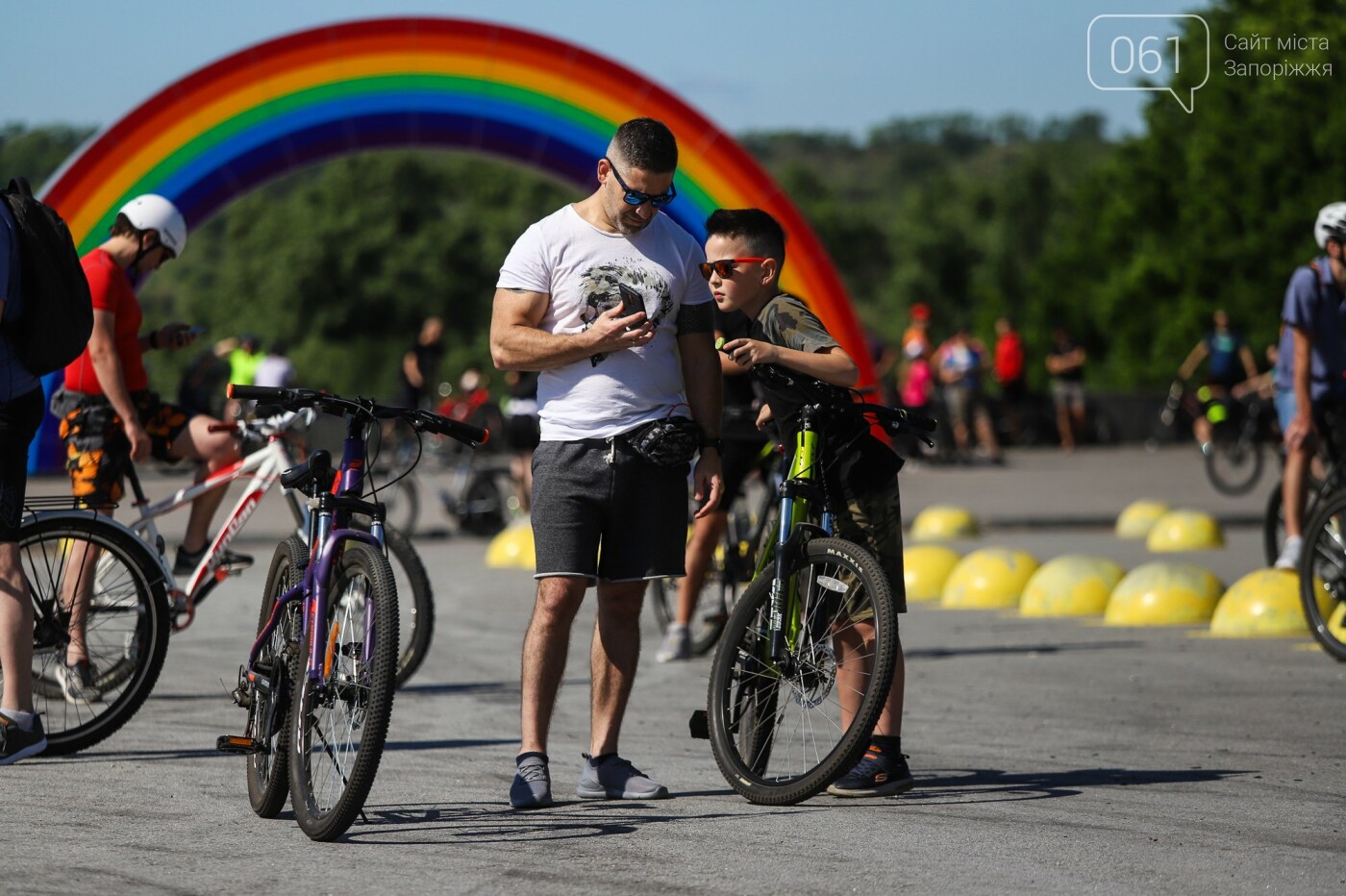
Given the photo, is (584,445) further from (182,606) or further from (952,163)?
(952,163)

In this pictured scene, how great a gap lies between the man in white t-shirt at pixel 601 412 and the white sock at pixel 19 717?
5.55 ft

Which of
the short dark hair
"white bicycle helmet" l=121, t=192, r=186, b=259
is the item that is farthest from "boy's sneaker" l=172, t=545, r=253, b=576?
the short dark hair

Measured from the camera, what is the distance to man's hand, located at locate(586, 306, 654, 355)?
17.9 feet

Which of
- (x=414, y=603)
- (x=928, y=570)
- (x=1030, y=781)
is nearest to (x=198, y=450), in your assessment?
(x=414, y=603)

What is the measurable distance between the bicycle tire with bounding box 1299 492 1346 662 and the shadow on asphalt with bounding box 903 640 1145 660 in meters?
1.17

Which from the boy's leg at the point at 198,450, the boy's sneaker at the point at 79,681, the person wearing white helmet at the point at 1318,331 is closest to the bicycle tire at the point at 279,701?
the boy's sneaker at the point at 79,681

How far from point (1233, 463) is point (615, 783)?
16.6 metres

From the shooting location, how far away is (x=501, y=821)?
5.36m

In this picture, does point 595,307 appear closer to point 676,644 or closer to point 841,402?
point 841,402

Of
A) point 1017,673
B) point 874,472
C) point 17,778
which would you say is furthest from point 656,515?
point 1017,673

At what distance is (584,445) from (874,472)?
953 mm

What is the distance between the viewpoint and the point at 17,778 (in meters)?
5.90

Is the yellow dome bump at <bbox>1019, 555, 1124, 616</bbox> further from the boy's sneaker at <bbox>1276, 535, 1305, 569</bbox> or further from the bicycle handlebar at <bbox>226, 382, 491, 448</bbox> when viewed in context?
the bicycle handlebar at <bbox>226, 382, 491, 448</bbox>

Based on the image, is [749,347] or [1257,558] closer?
[749,347]
